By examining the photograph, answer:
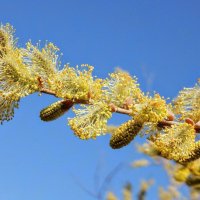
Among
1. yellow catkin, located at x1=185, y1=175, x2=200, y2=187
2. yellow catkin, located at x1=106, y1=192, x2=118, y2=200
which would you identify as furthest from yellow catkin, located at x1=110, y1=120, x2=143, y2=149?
yellow catkin, located at x1=106, y1=192, x2=118, y2=200

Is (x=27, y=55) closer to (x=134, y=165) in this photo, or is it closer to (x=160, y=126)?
(x=160, y=126)

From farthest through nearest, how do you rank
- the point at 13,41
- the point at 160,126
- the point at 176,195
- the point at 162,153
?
the point at 176,195 < the point at 13,41 < the point at 160,126 < the point at 162,153

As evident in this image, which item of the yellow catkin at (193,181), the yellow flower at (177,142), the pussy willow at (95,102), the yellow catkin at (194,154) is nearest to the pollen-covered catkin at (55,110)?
the pussy willow at (95,102)

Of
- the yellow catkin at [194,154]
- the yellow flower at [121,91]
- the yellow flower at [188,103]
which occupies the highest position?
the yellow flower at [188,103]

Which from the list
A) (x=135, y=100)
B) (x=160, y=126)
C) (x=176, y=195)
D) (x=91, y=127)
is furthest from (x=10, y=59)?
(x=176, y=195)

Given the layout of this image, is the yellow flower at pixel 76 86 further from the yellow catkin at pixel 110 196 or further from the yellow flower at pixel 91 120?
the yellow catkin at pixel 110 196

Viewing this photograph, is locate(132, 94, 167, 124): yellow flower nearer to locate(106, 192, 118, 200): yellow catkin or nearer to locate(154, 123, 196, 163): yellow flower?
locate(154, 123, 196, 163): yellow flower

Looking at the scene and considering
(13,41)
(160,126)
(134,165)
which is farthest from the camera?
(134,165)
